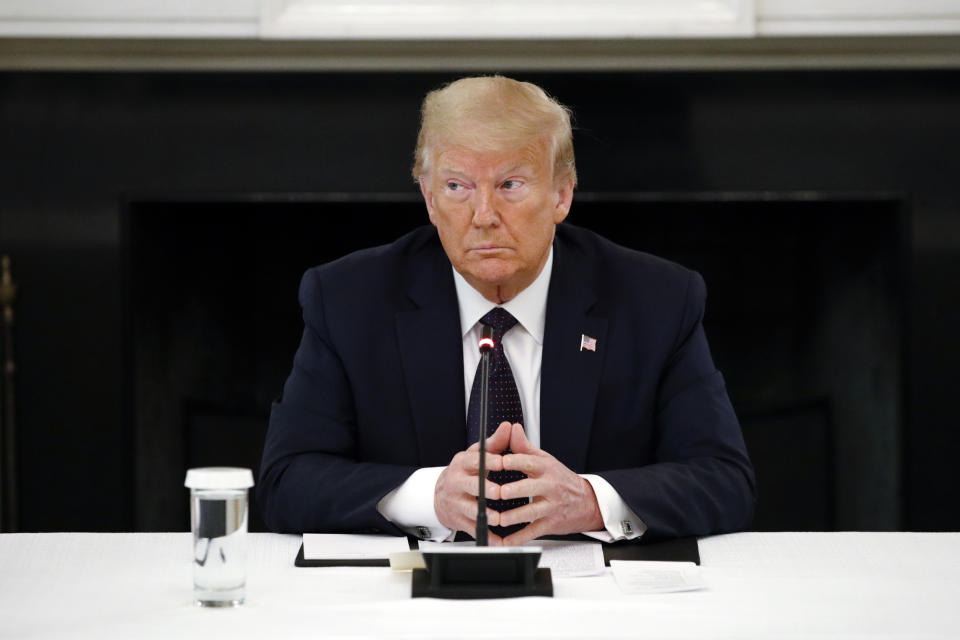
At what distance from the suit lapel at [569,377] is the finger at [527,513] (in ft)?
1.11

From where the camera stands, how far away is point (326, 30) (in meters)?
2.75

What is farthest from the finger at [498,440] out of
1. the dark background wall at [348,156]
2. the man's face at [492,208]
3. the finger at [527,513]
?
the dark background wall at [348,156]

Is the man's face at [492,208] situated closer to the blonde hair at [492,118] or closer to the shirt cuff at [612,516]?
the blonde hair at [492,118]

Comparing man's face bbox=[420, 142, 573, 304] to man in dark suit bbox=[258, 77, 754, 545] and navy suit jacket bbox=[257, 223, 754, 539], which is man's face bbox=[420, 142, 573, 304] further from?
navy suit jacket bbox=[257, 223, 754, 539]

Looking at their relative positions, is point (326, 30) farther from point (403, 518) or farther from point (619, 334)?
point (403, 518)

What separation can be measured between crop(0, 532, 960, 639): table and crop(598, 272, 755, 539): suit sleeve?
79 mm

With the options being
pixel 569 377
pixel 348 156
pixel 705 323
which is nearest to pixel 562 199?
pixel 569 377

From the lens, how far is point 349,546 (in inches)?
62.2

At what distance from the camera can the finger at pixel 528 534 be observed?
155cm

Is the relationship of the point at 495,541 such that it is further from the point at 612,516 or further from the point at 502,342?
the point at 502,342

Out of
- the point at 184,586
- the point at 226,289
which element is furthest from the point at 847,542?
the point at 226,289

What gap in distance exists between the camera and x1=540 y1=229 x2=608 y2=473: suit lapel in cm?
189

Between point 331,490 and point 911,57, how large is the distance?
2.08 m

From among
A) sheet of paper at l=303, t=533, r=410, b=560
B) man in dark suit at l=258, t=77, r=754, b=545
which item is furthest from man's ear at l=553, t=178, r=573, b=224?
sheet of paper at l=303, t=533, r=410, b=560
